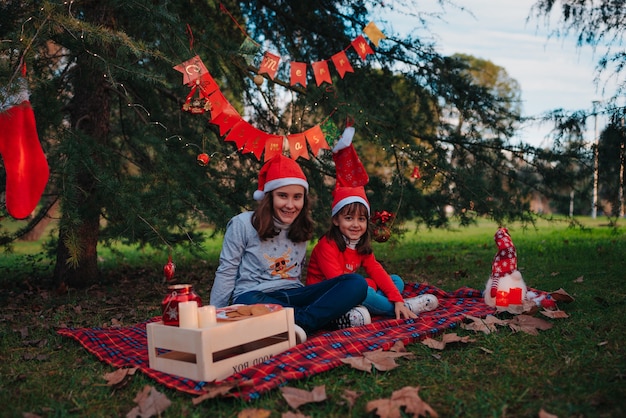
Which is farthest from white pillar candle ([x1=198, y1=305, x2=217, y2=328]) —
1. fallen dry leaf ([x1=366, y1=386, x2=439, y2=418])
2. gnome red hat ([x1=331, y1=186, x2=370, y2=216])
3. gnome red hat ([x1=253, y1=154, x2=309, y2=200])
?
gnome red hat ([x1=331, y1=186, x2=370, y2=216])

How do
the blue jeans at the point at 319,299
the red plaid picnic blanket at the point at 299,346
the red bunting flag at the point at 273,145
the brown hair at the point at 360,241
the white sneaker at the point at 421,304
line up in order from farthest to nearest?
the red bunting flag at the point at 273,145 → the brown hair at the point at 360,241 → the white sneaker at the point at 421,304 → the blue jeans at the point at 319,299 → the red plaid picnic blanket at the point at 299,346

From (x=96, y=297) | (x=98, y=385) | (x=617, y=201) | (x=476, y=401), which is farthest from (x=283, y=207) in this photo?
(x=617, y=201)

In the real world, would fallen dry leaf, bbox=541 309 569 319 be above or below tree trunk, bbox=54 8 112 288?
below

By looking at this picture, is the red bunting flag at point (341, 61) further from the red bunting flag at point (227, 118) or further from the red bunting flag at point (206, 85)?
the red bunting flag at point (206, 85)

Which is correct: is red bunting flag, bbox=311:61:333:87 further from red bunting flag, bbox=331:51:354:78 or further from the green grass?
the green grass

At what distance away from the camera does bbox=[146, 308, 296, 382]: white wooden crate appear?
259cm

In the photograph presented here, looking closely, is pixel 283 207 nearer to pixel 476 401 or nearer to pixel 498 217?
pixel 476 401

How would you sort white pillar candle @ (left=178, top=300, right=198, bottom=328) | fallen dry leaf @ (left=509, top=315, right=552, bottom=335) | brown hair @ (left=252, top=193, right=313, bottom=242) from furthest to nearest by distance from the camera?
1. brown hair @ (left=252, top=193, right=313, bottom=242)
2. fallen dry leaf @ (left=509, top=315, right=552, bottom=335)
3. white pillar candle @ (left=178, top=300, right=198, bottom=328)

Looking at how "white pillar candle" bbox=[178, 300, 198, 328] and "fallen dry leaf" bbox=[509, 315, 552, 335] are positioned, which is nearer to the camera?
"white pillar candle" bbox=[178, 300, 198, 328]

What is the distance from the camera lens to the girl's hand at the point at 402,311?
3.78 metres

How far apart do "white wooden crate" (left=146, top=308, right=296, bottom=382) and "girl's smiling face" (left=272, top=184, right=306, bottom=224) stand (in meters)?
0.90

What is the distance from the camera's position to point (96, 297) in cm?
516

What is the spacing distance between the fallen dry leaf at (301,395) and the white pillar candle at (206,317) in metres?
0.57

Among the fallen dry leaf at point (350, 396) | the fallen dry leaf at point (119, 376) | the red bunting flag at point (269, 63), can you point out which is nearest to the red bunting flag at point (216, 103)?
the red bunting flag at point (269, 63)
